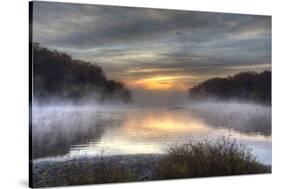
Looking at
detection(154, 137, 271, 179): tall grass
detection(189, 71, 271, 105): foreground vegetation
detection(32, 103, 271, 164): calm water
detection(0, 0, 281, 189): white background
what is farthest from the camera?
detection(189, 71, 271, 105): foreground vegetation

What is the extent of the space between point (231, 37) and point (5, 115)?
11.9 ft

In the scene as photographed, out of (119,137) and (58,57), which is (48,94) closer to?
(58,57)

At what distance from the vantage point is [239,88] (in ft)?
35.5

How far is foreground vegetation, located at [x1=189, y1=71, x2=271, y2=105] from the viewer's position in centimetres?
1054

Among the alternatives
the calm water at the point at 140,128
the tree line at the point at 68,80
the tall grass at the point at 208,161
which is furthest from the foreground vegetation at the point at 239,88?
the tree line at the point at 68,80

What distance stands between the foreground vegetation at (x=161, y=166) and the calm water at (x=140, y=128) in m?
0.10

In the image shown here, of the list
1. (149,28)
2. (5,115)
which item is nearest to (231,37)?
(149,28)

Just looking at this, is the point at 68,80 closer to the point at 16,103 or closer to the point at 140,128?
the point at 16,103

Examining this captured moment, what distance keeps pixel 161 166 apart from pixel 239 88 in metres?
1.77

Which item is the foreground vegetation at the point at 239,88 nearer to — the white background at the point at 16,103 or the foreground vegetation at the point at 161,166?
the foreground vegetation at the point at 161,166

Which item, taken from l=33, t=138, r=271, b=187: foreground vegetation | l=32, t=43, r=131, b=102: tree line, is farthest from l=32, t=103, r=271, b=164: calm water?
l=32, t=43, r=131, b=102: tree line

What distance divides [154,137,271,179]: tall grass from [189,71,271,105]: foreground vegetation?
0.69m

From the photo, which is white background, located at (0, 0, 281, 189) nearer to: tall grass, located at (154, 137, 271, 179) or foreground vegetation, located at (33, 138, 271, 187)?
foreground vegetation, located at (33, 138, 271, 187)

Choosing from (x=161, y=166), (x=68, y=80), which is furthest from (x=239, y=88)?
(x=68, y=80)
